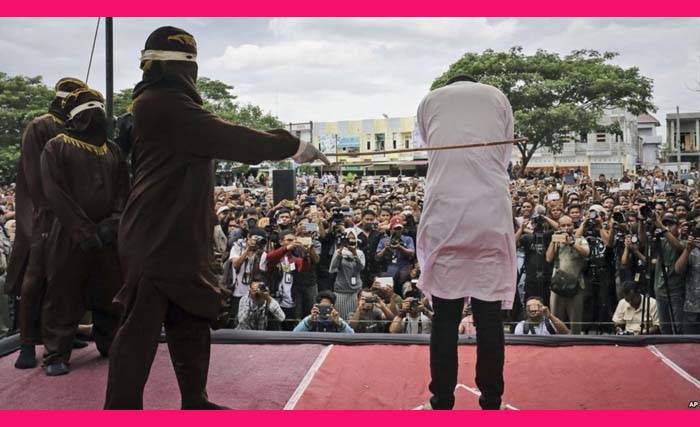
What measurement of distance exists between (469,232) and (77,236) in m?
2.14

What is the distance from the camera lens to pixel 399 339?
158 inches

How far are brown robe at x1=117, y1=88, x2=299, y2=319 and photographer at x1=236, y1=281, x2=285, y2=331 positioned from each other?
2.85 metres

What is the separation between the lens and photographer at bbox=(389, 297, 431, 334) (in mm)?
4930

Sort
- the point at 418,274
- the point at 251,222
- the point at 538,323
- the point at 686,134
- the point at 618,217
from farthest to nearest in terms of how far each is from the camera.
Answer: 1. the point at 686,134
2. the point at 251,222
3. the point at 618,217
4. the point at 418,274
5. the point at 538,323

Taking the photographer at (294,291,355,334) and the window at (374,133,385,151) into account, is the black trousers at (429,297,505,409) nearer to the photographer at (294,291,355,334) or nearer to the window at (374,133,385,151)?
the photographer at (294,291,355,334)

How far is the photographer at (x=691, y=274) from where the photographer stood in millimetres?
5316

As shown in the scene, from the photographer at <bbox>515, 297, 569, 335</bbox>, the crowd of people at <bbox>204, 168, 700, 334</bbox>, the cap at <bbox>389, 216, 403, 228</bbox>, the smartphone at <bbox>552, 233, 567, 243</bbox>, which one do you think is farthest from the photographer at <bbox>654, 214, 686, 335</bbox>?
the cap at <bbox>389, 216, 403, 228</bbox>

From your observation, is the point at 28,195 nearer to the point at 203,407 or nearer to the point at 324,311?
the point at 203,407

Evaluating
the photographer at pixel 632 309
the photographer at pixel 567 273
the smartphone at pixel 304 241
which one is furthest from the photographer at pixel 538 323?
the smartphone at pixel 304 241

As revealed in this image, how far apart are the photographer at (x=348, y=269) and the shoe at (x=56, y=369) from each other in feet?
10.2

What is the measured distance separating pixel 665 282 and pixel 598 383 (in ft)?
8.13

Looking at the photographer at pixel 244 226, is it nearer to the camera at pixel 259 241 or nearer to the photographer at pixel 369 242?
the camera at pixel 259 241

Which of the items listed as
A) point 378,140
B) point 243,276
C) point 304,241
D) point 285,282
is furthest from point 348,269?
point 378,140

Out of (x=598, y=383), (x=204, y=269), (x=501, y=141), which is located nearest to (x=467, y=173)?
(x=501, y=141)
